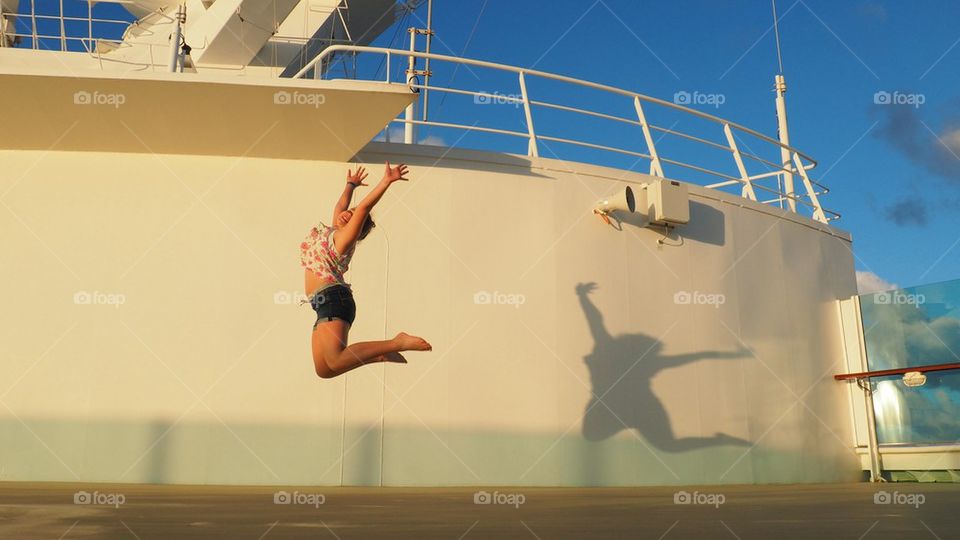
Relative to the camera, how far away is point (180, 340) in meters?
7.77

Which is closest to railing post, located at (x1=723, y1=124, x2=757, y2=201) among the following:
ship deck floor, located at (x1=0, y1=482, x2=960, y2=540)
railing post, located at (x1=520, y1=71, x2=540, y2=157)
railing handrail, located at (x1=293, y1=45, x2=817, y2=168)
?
railing handrail, located at (x1=293, y1=45, x2=817, y2=168)

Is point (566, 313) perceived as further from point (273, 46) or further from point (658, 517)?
point (273, 46)

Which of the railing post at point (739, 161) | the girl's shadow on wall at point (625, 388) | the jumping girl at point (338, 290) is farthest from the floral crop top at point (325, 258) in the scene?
the railing post at point (739, 161)

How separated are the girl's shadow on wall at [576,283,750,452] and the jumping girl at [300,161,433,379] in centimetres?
356

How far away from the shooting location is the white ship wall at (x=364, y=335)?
24.8 feet

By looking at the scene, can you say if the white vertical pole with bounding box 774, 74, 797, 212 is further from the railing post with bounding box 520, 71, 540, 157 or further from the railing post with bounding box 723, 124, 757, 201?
the railing post with bounding box 520, 71, 540, 157

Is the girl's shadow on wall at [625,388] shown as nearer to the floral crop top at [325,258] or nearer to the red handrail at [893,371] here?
the red handrail at [893,371]

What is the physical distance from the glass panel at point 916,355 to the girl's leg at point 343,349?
323 inches

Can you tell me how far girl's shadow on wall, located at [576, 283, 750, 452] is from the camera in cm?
852

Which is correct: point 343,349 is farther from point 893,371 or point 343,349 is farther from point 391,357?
point 893,371

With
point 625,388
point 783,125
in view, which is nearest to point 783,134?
point 783,125

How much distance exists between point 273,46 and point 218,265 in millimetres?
5395

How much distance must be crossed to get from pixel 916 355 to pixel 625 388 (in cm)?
490

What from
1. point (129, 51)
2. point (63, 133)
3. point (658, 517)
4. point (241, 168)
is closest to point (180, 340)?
point (241, 168)
